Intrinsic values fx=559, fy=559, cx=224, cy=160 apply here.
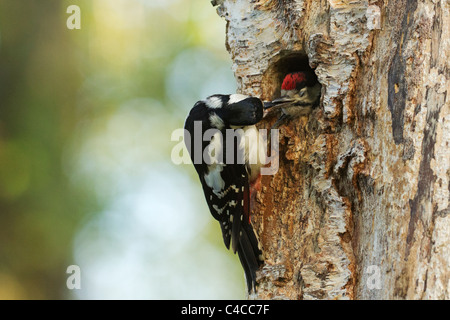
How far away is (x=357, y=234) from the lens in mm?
2857

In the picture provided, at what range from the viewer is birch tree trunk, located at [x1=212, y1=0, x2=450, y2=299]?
8.02 ft

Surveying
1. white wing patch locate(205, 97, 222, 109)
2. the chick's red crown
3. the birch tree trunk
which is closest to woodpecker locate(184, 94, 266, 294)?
white wing patch locate(205, 97, 222, 109)

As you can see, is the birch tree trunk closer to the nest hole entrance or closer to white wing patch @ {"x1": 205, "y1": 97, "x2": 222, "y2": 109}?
the nest hole entrance

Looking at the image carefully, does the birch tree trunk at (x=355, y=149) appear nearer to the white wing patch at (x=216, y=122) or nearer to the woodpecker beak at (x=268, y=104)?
the woodpecker beak at (x=268, y=104)

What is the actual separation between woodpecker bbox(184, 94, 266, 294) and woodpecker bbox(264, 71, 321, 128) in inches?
5.9

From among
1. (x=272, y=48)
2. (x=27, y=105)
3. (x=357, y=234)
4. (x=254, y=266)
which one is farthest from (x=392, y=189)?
(x=27, y=105)

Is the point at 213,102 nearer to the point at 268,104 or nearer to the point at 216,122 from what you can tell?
the point at 216,122

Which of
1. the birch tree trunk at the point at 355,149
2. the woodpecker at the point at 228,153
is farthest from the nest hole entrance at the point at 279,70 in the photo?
the woodpecker at the point at 228,153

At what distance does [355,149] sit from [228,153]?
1121 millimetres

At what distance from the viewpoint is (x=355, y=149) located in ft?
9.34

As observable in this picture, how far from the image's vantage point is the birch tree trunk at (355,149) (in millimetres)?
2443

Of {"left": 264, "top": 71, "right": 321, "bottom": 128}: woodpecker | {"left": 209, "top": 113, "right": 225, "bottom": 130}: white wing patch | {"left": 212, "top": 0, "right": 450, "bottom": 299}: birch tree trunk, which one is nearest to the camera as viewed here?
{"left": 212, "top": 0, "right": 450, "bottom": 299}: birch tree trunk

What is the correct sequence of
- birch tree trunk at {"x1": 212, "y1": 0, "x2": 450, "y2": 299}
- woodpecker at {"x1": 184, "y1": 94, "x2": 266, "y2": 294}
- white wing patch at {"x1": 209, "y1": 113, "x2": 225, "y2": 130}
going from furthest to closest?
white wing patch at {"x1": 209, "y1": 113, "x2": 225, "y2": 130}
woodpecker at {"x1": 184, "y1": 94, "x2": 266, "y2": 294}
birch tree trunk at {"x1": 212, "y1": 0, "x2": 450, "y2": 299}

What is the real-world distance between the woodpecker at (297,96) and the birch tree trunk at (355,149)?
77 millimetres
